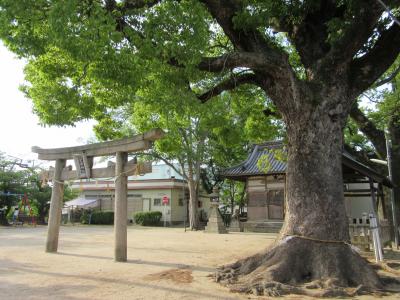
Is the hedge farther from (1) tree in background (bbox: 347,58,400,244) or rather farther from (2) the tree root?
(2) the tree root

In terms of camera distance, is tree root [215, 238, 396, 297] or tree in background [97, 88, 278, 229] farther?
tree in background [97, 88, 278, 229]

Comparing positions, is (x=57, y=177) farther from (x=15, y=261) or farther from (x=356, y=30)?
(x=356, y=30)

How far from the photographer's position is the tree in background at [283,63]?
237 inches

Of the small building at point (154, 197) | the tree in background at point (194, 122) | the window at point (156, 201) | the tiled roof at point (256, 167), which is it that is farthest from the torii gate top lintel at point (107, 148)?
the window at point (156, 201)

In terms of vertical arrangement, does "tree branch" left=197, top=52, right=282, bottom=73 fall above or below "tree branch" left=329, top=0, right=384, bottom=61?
below

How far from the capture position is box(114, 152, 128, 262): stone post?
8578 millimetres

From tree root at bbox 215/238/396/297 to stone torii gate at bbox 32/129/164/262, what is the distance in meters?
Answer: 3.11

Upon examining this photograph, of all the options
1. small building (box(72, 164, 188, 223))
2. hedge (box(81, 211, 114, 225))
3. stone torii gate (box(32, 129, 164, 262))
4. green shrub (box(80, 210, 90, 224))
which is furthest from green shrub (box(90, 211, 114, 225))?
stone torii gate (box(32, 129, 164, 262))

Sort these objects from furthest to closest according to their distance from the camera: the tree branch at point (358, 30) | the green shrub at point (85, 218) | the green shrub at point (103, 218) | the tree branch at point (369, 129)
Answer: the green shrub at point (85, 218) < the green shrub at point (103, 218) < the tree branch at point (369, 129) < the tree branch at point (358, 30)

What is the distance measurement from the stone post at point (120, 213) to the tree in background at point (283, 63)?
2561mm

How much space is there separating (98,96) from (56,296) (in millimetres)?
5745

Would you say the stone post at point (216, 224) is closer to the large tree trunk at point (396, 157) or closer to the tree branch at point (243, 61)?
the large tree trunk at point (396, 157)

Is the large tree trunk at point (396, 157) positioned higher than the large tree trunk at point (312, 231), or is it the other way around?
the large tree trunk at point (396, 157)

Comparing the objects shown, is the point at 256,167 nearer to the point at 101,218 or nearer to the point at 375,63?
the point at 375,63
